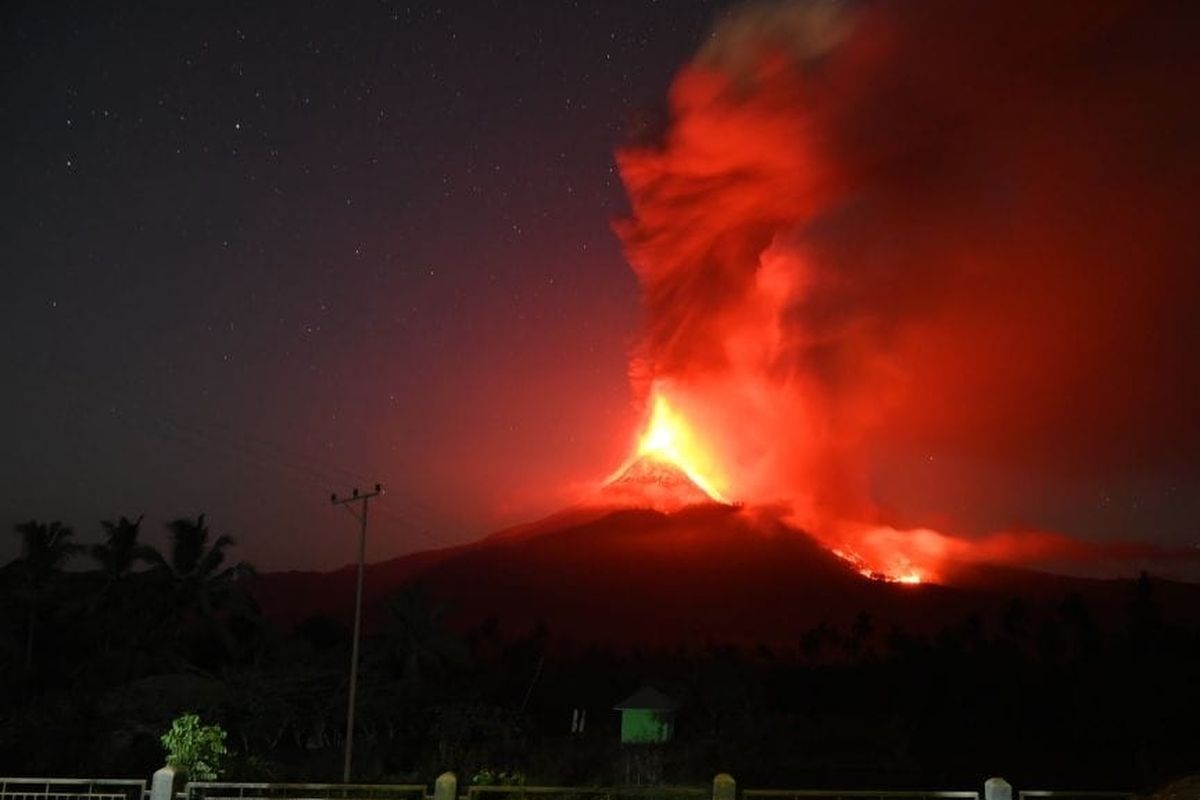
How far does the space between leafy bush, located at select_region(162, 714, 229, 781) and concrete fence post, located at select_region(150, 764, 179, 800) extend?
24.2 feet

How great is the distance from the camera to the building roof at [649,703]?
50.6 metres

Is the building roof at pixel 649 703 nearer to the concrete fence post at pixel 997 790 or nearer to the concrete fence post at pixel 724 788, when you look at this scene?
the concrete fence post at pixel 724 788

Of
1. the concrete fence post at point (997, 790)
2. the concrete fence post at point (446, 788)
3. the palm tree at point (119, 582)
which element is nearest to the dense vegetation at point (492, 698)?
the palm tree at point (119, 582)

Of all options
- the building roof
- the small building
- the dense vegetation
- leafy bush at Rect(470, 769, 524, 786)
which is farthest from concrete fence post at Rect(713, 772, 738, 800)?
the building roof

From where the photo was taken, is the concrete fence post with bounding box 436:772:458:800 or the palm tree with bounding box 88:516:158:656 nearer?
the concrete fence post with bounding box 436:772:458:800

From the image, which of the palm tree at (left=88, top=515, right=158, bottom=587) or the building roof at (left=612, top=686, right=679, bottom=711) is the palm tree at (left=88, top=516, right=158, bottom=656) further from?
the building roof at (left=612, top=686, right=679, bottom=711)

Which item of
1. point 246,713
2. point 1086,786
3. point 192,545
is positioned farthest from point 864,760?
point 192,545

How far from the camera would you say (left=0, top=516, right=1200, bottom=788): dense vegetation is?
3731 centimetres

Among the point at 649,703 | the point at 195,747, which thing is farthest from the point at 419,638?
the point at 195,747

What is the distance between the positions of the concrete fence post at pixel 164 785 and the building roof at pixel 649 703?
3702 cm

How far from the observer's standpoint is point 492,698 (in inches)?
2311

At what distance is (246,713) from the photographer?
133 ft

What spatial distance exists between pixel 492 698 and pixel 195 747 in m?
36.6

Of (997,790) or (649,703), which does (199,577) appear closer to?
(649,703)
